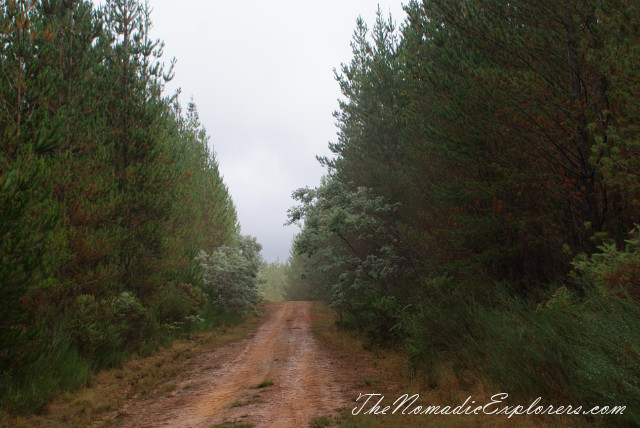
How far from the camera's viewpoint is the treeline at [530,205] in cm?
509

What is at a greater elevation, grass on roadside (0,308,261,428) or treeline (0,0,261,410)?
treeline (0,0,261,410)

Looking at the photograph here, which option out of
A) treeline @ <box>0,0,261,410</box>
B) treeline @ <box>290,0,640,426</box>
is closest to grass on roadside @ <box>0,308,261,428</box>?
treeline @ <box>0,0,261,410</box>

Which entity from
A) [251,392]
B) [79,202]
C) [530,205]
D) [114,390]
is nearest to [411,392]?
[251,392]

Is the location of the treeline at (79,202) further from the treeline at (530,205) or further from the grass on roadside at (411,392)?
the treeline at (530,205)

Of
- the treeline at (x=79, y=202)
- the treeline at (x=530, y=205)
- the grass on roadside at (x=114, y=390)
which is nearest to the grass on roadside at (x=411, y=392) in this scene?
the treeline at (x=530, y=205)

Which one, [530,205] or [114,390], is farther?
[530,205]

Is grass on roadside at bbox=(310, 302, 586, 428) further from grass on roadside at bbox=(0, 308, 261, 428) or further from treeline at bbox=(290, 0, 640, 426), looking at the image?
grass on roadside at bbox=(0, 308, 261, 428)

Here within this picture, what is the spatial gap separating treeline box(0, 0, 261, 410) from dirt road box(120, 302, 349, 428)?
219cm

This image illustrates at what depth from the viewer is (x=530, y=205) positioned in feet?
31.0

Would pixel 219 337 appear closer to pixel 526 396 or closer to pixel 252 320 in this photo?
pixel 252 320

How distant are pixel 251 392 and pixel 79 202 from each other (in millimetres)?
6537

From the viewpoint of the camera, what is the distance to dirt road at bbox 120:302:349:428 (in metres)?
6.24

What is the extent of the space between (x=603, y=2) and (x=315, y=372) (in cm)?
985

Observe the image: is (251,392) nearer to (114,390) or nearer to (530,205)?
(114,390)
